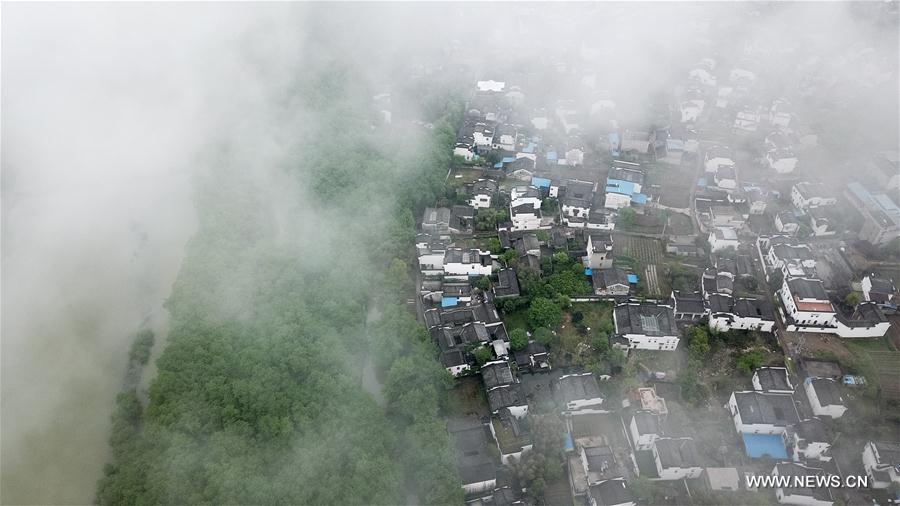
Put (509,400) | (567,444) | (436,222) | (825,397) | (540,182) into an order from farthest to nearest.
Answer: (540,182) → (436,222) → (509,400) → (825,397) → (567,444)

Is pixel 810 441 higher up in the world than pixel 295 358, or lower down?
lower down

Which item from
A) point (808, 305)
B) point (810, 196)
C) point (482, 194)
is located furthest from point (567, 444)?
point (810, 196)

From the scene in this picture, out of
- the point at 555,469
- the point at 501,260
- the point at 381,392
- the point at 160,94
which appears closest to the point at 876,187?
the point at 501,260

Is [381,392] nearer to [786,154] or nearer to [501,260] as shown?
[501,260]

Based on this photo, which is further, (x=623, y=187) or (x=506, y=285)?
(x=623, y=187)

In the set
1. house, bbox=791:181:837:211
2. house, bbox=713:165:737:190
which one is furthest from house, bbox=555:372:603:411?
house, bbox=791:181:837:211

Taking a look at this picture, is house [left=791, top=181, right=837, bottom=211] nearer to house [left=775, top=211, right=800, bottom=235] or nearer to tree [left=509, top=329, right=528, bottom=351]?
house [left=775, top=211, right=800, bottom=235]

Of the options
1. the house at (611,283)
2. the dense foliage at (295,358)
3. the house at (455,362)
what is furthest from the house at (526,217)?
the house at (455,362)

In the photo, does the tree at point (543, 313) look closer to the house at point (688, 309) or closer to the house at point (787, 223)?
the house at point (688, 309)

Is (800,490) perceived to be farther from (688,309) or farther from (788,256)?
(788,256)
